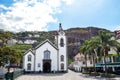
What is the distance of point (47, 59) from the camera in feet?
202

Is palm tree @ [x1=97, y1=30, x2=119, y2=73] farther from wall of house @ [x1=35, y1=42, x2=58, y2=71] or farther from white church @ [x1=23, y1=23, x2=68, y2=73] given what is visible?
wall of house @ [x1=35, y1=42, x2=58, y2=71]

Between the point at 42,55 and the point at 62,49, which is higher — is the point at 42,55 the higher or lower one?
the lower one

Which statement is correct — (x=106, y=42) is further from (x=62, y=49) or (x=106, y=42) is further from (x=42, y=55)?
(x=42, y=55)

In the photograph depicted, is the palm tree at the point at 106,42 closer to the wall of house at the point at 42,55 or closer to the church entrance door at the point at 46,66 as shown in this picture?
the wall of house at the point at 42,55

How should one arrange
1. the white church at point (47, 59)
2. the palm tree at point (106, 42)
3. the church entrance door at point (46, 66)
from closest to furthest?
the palm tree at point (106, 42) → the white church at point (47, 59) → the church entrance door at point (46, 66)

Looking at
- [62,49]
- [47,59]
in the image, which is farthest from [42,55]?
[62,49]

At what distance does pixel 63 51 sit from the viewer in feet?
204

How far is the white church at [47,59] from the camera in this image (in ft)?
200

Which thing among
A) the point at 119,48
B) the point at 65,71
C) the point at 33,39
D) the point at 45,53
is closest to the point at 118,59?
the point at 119,48

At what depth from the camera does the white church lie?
60875 millimetres

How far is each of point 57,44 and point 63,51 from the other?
314cm

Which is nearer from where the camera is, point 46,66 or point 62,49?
point 46,66

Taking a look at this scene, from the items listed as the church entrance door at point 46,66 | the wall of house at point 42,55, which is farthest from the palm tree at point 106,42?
the church entrance door at point 46,66

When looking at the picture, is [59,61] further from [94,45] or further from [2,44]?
[2,44]
